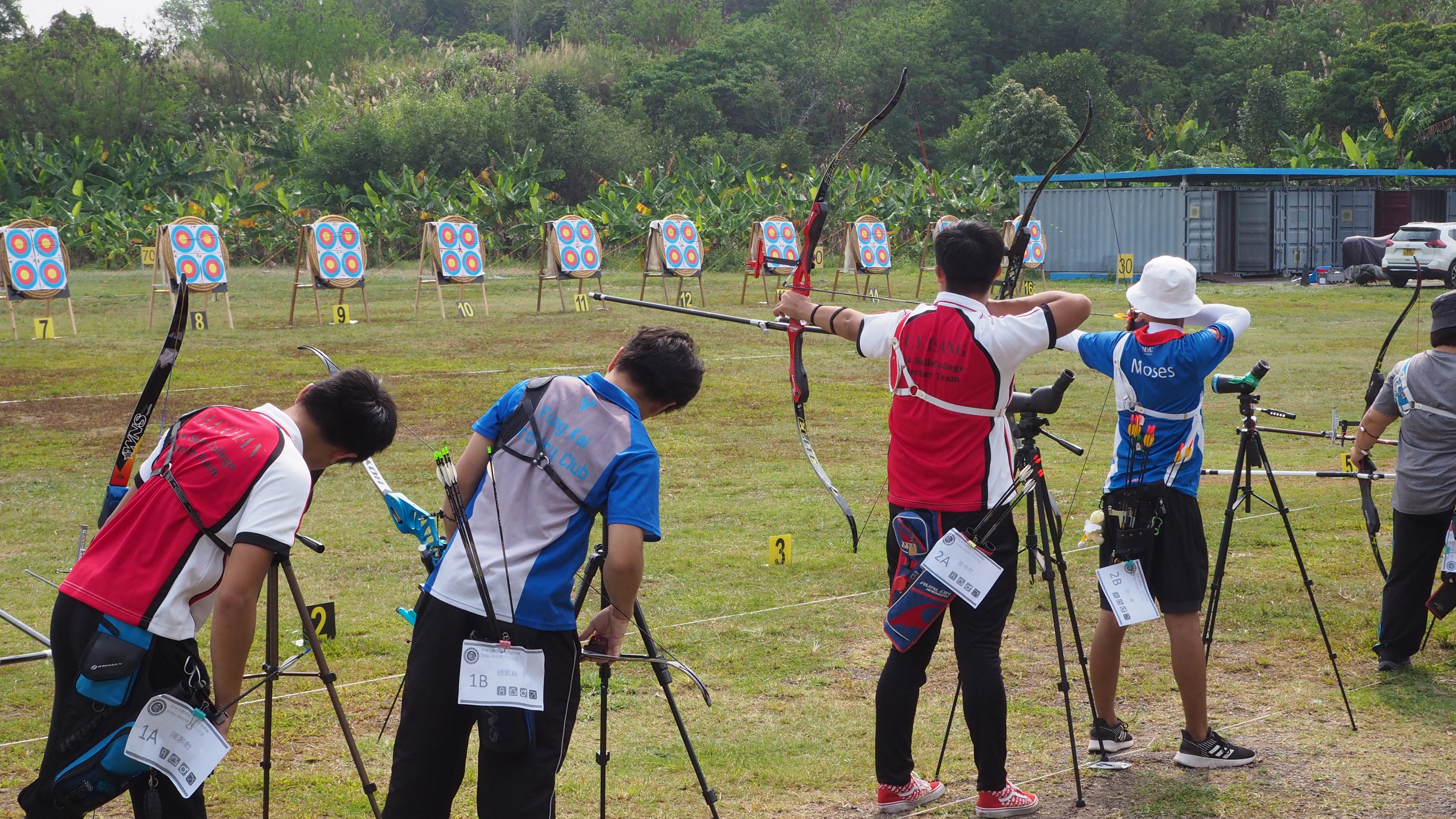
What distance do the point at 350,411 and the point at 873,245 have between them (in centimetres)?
1556

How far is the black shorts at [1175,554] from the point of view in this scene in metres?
3.43

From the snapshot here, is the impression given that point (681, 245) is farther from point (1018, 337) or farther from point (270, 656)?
point (270, 656)

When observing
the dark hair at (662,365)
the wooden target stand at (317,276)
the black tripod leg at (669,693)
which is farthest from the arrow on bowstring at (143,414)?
the wooden target stand at (317,276)

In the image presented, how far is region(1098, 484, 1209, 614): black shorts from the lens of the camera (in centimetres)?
343

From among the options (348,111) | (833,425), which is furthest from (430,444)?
(348,111)

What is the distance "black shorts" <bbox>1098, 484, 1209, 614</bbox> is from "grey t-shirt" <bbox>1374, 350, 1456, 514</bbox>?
1.21m

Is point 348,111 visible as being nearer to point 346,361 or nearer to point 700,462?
point 346,361

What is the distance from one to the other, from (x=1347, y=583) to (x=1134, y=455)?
7.56 feet

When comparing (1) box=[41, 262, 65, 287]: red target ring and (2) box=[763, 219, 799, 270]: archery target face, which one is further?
(2) box=[763, 219, 799, 270]: archery target face

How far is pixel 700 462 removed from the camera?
7.70m

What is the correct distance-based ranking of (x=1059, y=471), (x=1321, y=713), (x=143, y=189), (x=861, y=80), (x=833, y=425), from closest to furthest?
(x=1321, y=713)
(x=1059, y=471)
(x=833, y=425)
(x=143, y=189)
(x=861, y=80)

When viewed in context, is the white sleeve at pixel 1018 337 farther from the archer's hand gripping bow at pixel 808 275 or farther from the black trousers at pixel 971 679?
the archer's hand gripping bow at pixel 808 275

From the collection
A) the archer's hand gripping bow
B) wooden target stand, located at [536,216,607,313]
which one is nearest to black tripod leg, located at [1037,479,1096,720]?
the archer's hand gripping bow

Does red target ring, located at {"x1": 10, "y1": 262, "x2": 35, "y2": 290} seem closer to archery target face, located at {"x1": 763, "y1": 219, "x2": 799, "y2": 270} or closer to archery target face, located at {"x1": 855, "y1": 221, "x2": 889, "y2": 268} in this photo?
archery target face, located at {"x1": 763, "y1": 219, "x2": 799, "y2": 270}
